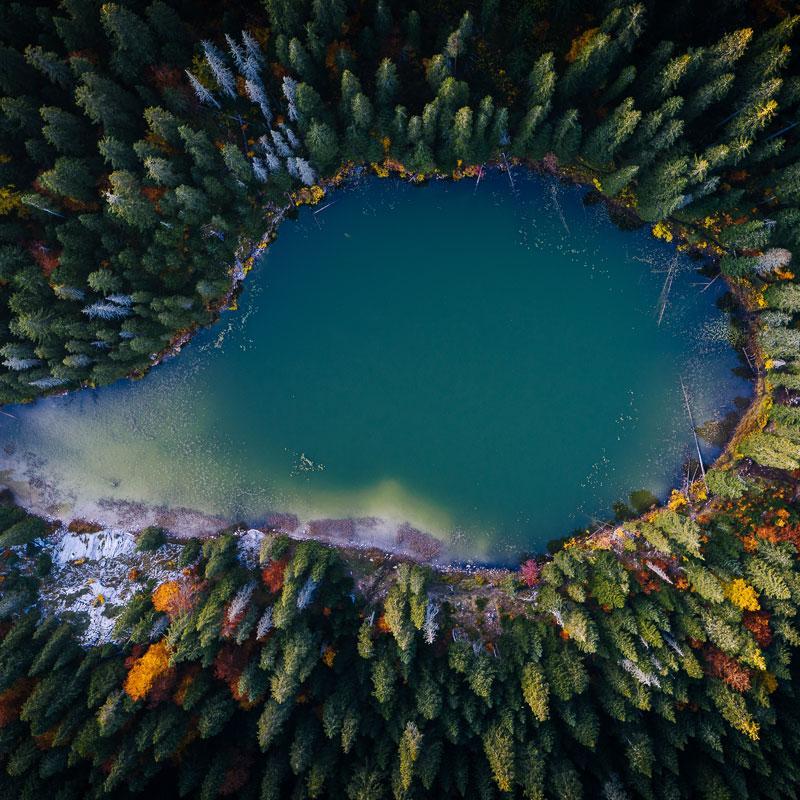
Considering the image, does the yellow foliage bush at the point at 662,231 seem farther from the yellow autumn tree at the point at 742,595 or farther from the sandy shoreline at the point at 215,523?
the sandy shoreline at the point at 215,523

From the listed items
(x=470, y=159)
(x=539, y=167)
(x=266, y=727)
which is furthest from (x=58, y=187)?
(x=266, y=727)

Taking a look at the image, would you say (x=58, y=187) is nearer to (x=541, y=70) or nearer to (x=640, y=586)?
(x=541, y=70)

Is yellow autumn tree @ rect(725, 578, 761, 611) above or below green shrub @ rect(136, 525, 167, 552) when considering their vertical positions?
below

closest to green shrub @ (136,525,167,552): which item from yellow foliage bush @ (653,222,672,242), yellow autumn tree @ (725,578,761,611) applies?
yellow autumn tree @ (725,578,761,611)

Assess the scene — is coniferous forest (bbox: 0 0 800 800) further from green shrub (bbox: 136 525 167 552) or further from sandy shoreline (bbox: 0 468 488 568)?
sandy shoreline (bbox: 0 468 488 568)

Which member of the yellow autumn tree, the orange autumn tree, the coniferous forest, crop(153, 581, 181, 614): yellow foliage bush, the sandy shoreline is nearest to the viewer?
the coniferous forest
